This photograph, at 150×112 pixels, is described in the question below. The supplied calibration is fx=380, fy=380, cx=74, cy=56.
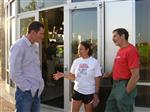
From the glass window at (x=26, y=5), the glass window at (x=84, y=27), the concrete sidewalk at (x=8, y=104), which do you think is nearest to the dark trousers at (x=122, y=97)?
the glass window at (x=84, y=27)

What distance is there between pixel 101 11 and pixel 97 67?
1.34m

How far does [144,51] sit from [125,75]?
4.59 ft

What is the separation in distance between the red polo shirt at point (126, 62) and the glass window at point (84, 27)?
174cm

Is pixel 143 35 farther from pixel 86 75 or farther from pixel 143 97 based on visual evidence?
pixel 86 75

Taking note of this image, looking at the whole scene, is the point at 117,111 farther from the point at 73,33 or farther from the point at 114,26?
the point at 73,33

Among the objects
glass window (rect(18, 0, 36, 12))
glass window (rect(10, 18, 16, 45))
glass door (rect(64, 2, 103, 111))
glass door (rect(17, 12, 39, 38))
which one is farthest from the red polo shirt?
glass window (rect(10, 18, 16, 45))

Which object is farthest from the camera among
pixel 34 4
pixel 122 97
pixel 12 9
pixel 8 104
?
pixel 12 9

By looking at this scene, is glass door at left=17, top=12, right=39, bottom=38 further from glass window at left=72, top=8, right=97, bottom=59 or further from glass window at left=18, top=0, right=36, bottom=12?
glass window at left=72, top=8, right=97, bottom=59

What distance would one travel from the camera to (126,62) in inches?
219

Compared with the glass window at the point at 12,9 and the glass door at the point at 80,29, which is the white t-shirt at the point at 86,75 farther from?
the glass window at the point at 12,9

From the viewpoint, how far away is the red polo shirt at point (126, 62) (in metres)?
5.48

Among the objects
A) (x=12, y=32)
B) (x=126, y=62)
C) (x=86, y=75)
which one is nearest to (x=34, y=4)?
(x=12, y=32)

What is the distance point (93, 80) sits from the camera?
6383 millimetres

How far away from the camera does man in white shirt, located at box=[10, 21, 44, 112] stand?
4.80 meters
